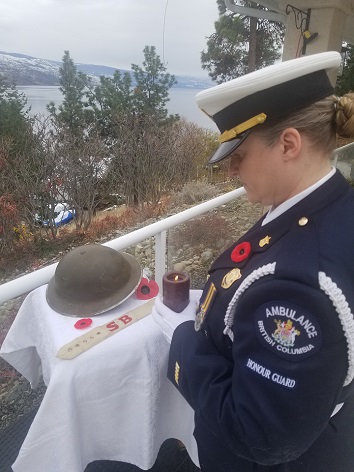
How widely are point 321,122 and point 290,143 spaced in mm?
99

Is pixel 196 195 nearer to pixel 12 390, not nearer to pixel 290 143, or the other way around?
pixel 12 390

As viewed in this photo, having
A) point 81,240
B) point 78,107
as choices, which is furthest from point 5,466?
point 78,107

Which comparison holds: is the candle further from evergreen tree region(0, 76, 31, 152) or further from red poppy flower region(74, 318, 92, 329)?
evergreen tree region(0, 76, 31, 152)

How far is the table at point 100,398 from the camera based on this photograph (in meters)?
1.14

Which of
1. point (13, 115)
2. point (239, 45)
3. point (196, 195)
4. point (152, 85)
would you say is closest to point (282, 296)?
point (196, 195)

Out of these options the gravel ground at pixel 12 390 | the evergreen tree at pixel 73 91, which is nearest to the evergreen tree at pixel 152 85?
the evergreen tree at pixel 73 91

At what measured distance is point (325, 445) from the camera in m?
1.05

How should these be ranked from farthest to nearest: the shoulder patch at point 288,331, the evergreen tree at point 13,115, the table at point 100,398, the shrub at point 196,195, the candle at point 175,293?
the evergreen tree at point 13,115
the shrub at point 196,195
the candle at point 175,293
the table at point 100,398
the shoulder patch at point 288,331

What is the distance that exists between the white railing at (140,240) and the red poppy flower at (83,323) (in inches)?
10.4

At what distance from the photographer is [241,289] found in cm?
86

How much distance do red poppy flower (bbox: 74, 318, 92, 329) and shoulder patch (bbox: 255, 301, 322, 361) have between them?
785 mm

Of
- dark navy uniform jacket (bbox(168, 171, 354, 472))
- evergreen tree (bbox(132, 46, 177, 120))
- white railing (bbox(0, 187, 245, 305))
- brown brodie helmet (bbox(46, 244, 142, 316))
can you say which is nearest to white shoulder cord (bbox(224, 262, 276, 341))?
dark navy uniform jacket (bbox(168, 171, 354, 472))

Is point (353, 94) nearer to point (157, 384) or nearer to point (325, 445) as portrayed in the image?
point (325, 445)

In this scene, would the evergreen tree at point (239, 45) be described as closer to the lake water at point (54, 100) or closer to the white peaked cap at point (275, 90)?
the lake water at point (54, 100)
